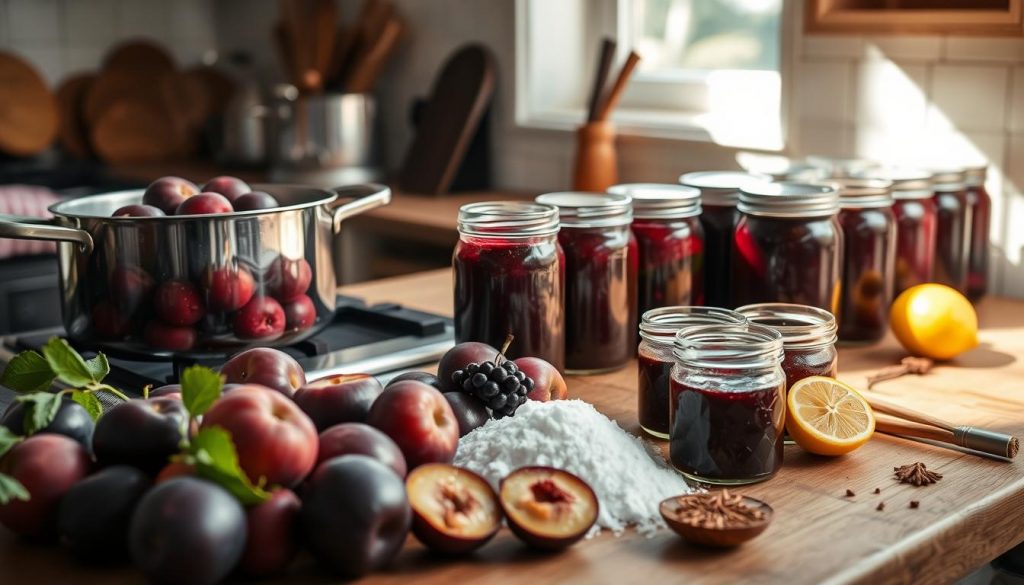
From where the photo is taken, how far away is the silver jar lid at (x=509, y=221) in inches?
48.0

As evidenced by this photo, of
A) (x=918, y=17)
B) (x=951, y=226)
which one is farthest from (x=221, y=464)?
(x=918, y=17)

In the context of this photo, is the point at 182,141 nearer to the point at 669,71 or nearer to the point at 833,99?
the point at 669,71

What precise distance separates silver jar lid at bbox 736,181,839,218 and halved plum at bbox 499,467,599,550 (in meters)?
0.58

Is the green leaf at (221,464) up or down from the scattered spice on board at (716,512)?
up

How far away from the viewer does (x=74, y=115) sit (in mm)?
3377

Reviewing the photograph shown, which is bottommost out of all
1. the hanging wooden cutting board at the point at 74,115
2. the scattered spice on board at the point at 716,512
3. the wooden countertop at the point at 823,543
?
the wooden countertop at the point at 823,543

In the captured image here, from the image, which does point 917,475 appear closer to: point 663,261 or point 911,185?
point 663,261

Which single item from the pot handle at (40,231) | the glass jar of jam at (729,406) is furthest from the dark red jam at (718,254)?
the pot handle at (40,231)

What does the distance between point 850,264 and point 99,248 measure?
3.03 feet

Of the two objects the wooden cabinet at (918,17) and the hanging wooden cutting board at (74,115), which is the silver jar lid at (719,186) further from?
the hanging wooden cutting board at (74,115)

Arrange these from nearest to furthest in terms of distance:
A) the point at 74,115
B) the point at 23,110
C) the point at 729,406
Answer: the point at 729,406 < the point at 23,110 < the point at 74,115

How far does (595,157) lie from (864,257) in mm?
943

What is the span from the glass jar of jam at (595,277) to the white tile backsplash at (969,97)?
781 millimetres

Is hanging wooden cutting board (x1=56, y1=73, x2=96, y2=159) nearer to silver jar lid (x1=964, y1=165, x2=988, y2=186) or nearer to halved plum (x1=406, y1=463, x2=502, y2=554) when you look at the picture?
silver jar lid (x1=964, y1=165, x2=988, y2=186)
